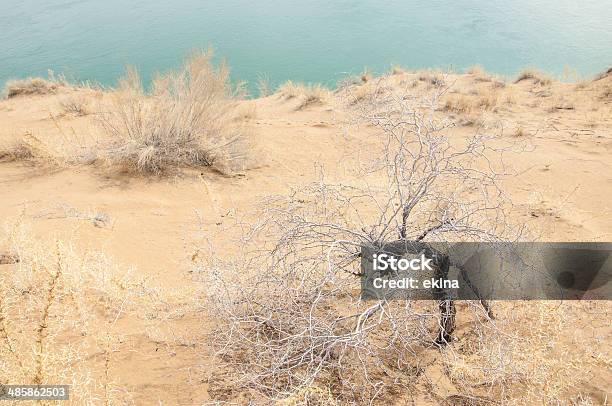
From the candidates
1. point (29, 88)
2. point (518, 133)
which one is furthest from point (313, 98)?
point (29, 88)

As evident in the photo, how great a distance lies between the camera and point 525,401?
3.48 meters

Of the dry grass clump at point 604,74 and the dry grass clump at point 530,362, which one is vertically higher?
the dry grass clump at point 604,74

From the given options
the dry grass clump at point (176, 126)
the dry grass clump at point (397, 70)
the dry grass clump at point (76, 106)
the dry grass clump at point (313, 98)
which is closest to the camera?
the dry grass clump at point (176, 126)

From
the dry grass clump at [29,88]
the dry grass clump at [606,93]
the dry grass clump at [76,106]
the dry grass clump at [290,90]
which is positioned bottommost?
the dry grass clump at [606,93]

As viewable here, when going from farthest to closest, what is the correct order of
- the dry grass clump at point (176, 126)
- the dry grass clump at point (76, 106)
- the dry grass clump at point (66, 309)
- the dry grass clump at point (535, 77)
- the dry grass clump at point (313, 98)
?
the dry grass clump at point (535, 77)
the dry grass clump at point (313, 98)
the dry grass clump at point (76, 106)
the dry grass clump at point (176, 126)
the dry grass clump at point (66, 309)

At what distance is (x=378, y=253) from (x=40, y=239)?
12.5 feet

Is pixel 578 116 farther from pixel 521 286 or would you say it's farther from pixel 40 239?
pixel 40 239

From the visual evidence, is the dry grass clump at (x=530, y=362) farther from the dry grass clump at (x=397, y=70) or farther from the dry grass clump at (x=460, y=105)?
the dry grass clump at (x=397, y=70)

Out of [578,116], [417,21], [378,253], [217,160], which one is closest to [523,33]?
[417,21]

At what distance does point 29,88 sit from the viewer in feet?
47.0

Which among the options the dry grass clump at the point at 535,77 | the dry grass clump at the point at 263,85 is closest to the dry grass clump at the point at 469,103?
the dry grass clump at the point at 535,77

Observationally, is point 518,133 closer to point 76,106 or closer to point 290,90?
point 290,90

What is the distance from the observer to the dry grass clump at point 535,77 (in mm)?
14164

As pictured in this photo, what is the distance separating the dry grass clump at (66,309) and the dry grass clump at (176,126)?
10.2 ft
